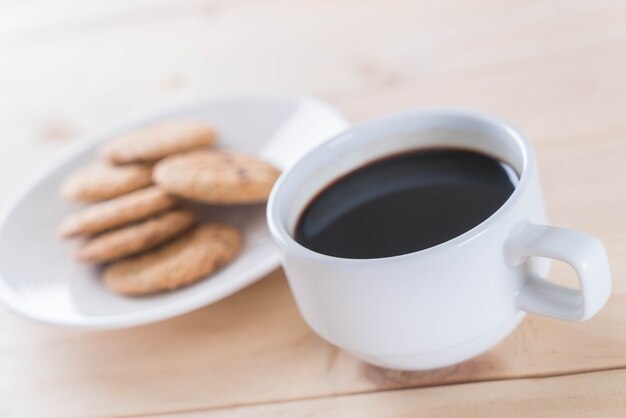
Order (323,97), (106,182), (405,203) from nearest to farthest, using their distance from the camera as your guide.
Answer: (405,203) < (106,182) < (323,97)

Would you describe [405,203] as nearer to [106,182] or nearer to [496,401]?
[496,401]

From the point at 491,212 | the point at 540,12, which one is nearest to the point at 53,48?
the point at 540,12

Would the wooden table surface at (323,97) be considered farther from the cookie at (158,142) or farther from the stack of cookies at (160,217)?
the cookie at (158,142)

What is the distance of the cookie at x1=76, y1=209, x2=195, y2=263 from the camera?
2.46 ft

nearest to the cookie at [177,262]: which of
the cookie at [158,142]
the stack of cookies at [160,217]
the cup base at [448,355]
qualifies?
the stack of cookies at [160,217]

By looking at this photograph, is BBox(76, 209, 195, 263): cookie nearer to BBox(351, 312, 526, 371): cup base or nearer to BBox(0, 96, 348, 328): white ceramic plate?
BBox(0, 96, 348, 328): white ceramic plate

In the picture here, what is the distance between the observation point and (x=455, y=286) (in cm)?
48

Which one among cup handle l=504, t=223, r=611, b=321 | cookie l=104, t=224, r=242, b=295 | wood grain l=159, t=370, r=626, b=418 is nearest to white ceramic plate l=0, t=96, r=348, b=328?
cookie l=104, t=224, r=242, b=295

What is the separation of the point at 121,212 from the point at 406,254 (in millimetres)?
375

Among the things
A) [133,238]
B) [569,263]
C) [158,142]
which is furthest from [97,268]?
[569,263]

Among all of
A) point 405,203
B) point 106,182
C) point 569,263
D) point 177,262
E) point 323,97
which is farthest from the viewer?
point 323,97

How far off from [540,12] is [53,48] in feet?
2.78

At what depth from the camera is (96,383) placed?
2.17ft

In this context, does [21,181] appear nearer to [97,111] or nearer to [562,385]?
[97,111]
